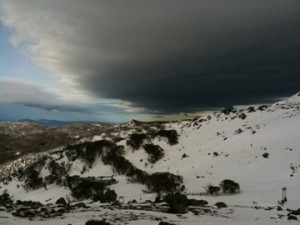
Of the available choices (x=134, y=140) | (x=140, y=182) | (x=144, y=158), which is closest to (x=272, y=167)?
(x=140, y=182)

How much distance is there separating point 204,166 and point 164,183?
12.1 metres

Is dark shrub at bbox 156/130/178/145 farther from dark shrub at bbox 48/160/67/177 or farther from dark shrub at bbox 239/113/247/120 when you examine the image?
dark shrub at bbox 48/160/67/177

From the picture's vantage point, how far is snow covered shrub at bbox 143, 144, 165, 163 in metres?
84.8

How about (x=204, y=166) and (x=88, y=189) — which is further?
(x=204, y=166)

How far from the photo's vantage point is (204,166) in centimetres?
6731

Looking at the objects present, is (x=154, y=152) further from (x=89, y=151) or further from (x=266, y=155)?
(x=266, y=155)

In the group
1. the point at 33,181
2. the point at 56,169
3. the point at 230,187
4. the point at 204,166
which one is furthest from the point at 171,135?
the point at 230,187

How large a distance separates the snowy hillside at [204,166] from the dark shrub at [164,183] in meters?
0.30

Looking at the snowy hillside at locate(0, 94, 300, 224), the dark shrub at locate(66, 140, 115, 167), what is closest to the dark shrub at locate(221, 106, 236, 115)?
the snowy hillside at locate(0, 94, 300, 224)

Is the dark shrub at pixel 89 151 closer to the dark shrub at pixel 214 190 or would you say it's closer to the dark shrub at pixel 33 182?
the dark shrub at pixel 33 182

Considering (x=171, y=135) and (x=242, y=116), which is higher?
(x=242, y=116)

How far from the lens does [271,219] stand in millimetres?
27109

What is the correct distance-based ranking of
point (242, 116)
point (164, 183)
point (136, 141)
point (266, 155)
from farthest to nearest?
point (136, 141)
point (242, 116)
point (266, 155)
point (164, 183)

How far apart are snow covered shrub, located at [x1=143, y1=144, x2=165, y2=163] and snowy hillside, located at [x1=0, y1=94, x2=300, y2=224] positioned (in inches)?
8.8
